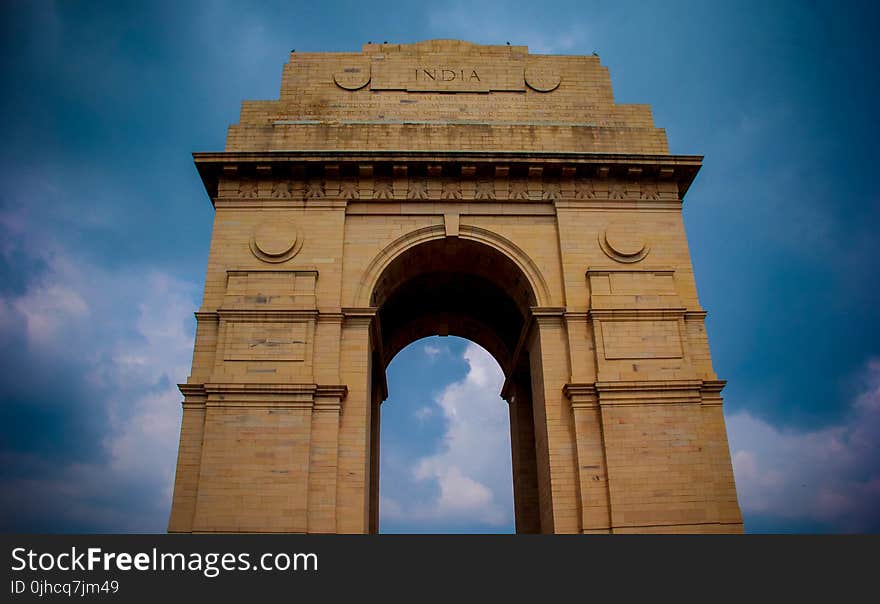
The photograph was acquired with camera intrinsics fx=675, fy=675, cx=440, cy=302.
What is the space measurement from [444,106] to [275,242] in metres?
8.13

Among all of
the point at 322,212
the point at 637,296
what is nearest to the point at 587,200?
the point at 637,296

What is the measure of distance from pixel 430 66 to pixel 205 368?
45.5 feet

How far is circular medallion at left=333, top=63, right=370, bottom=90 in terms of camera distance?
25016 millimetres

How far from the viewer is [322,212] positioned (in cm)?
2233

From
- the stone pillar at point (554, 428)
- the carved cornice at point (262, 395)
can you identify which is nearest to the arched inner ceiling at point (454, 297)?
the stone pillar at point (554, 428)

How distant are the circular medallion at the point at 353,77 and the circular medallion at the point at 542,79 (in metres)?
6.03

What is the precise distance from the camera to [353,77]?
992 inches

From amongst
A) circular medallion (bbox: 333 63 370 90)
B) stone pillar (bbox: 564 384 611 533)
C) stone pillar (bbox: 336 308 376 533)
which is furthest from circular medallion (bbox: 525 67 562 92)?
stone pillar (bbox: 564 384 611 533)

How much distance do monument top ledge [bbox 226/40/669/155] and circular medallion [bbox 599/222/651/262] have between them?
9.75 feet

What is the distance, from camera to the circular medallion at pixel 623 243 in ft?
71.8

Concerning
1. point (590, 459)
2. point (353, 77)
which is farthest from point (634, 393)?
point (353, 77)

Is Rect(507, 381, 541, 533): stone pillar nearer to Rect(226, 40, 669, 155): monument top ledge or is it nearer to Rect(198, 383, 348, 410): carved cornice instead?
Rect(226, 40, 669, 155): monument top ledge

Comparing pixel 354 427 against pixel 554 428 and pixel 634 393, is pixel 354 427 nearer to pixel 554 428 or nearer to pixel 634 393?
pixel 554 428

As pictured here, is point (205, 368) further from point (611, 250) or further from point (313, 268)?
point (611, 250)
